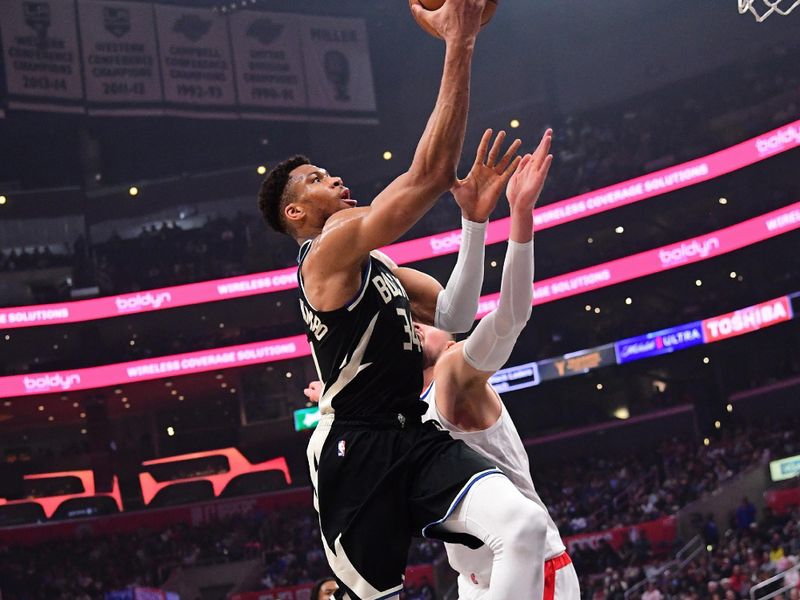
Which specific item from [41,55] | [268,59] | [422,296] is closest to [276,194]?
[422,296]

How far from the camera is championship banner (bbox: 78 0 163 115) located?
94.1 feet

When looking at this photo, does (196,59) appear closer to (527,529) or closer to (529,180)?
(529,180)

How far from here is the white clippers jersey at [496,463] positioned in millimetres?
4637

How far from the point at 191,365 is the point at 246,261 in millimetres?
4041

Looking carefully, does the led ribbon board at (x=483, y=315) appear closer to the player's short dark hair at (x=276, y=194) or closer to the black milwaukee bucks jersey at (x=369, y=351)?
the player's short dark hair at (x=276, y=194)

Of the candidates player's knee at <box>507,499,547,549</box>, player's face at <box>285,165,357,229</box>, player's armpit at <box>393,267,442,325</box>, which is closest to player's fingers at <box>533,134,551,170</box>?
player's armpit at <box>393,267,442,325</box>

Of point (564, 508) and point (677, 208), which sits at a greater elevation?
point (677, 208)

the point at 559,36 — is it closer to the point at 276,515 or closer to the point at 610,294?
the point at 610,294

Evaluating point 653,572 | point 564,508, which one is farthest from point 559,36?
point 653,572

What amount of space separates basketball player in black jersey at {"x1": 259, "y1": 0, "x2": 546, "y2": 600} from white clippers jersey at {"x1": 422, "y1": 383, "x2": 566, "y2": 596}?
740mm

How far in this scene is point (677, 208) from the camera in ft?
103

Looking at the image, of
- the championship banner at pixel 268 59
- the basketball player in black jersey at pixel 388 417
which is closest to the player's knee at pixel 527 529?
the basketball player in black jersey at pixel 388 417

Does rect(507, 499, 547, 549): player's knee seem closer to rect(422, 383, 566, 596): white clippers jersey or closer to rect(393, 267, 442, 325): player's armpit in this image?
rect(422, 383, 566, 596): white clippers jersey

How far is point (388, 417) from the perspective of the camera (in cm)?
396
